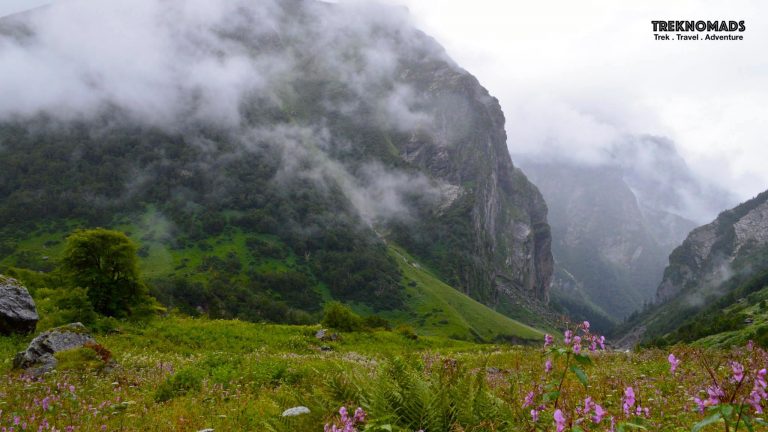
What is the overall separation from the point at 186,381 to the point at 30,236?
704 feet

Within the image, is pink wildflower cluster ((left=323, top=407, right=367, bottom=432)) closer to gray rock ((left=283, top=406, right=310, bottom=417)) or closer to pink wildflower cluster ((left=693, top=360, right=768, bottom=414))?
gray rock ((left=283, top=406, right=310, bottom=417))

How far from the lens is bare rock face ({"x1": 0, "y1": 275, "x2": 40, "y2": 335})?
19.7 metres

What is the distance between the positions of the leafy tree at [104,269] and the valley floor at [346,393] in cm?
563

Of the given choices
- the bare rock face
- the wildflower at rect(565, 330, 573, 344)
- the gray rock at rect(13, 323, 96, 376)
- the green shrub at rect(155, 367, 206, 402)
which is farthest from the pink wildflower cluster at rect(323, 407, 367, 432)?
the bare rock face

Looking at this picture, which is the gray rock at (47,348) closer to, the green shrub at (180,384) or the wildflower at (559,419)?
the green shrub at (180,384)

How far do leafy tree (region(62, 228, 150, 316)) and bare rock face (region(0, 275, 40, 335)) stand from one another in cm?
474

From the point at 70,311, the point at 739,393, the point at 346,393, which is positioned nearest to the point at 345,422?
the point at 346,393

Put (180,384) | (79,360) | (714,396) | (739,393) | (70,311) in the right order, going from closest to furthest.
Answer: (714,396) < (739,393) < (180,384) < (79,360) < (70,311)

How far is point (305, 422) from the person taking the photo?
22.7ft

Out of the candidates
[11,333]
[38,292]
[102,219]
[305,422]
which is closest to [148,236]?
[102,219]

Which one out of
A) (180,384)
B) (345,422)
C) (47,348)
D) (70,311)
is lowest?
(180,384)

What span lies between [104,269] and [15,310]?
6.50 metres

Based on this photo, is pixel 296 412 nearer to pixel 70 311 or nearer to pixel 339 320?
pixel 70 311

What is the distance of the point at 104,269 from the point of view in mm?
26438
